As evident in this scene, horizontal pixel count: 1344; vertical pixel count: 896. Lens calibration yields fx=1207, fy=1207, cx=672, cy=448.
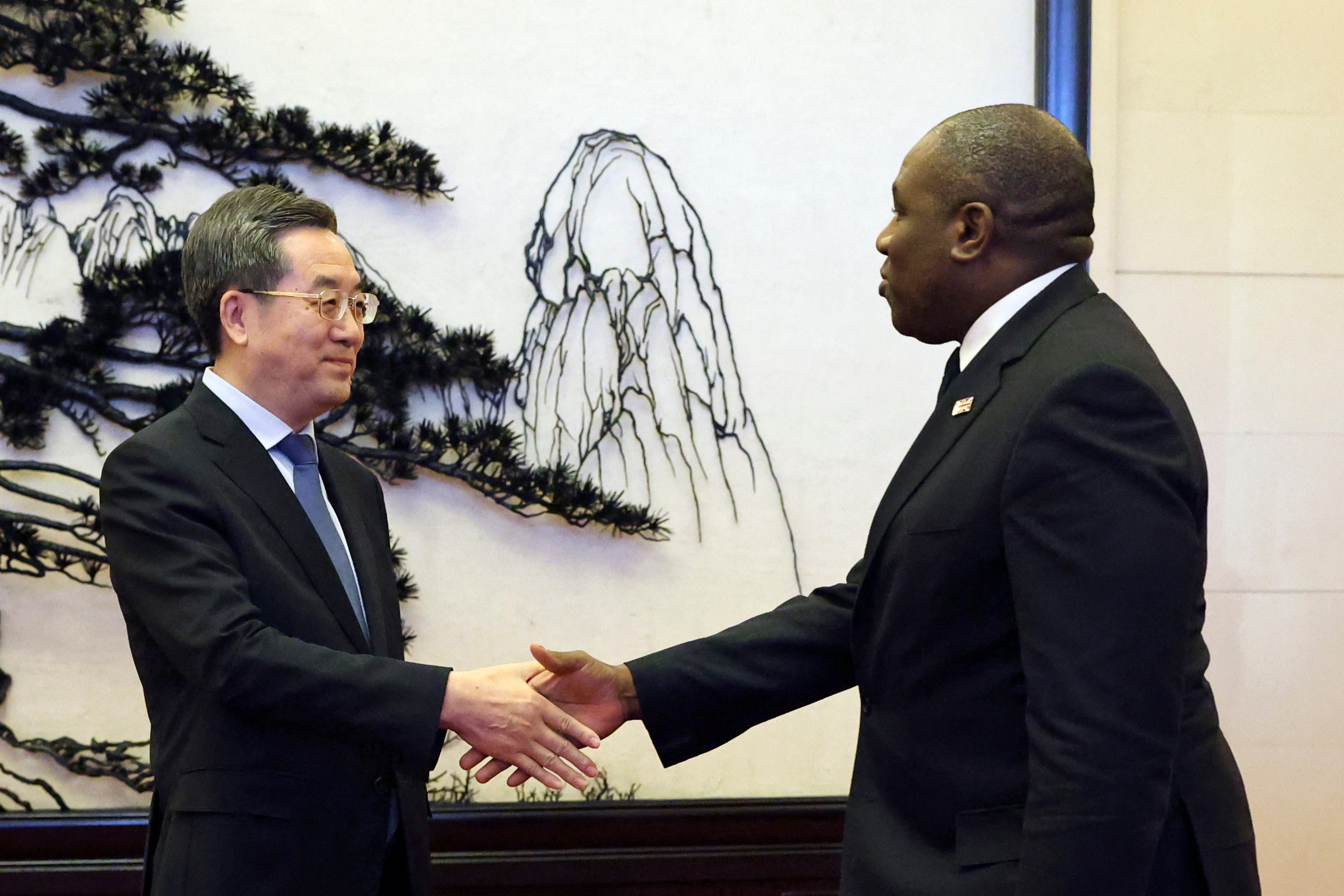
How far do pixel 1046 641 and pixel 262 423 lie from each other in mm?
1244

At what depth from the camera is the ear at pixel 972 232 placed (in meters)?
1.49

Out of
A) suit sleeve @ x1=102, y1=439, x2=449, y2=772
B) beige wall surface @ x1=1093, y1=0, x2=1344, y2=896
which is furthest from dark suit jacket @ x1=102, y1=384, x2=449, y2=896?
beige wall surface @ x1=1093, y1=0, x2=1344, y2=896

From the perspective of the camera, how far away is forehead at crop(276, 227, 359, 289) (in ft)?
6.48

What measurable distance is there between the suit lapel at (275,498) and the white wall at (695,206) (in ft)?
3.11

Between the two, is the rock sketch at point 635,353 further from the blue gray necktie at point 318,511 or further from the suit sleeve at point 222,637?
the suit sleeve at point 222,637

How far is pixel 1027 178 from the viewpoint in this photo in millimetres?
1472

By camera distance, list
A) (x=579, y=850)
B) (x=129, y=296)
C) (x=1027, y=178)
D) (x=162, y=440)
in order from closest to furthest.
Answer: (x=1027, y=178) < (x=162, y=440) < (x=129, y=296) < (x=579, y=850)

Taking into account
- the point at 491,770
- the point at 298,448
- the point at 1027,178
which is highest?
the point at 1027,178

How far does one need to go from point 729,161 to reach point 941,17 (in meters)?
0.66

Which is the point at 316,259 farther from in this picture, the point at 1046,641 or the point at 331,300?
the point at 1046,641

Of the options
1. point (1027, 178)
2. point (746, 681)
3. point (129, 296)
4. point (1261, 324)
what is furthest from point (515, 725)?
point (1261, 324)

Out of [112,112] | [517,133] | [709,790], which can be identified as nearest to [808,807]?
[709,790]

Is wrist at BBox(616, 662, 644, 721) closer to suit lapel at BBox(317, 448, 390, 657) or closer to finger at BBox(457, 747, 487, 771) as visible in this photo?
finger at BBox(457, 747, 487, 771)

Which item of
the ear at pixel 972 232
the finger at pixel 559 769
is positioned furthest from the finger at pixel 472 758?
the ear at pixel 972 232
